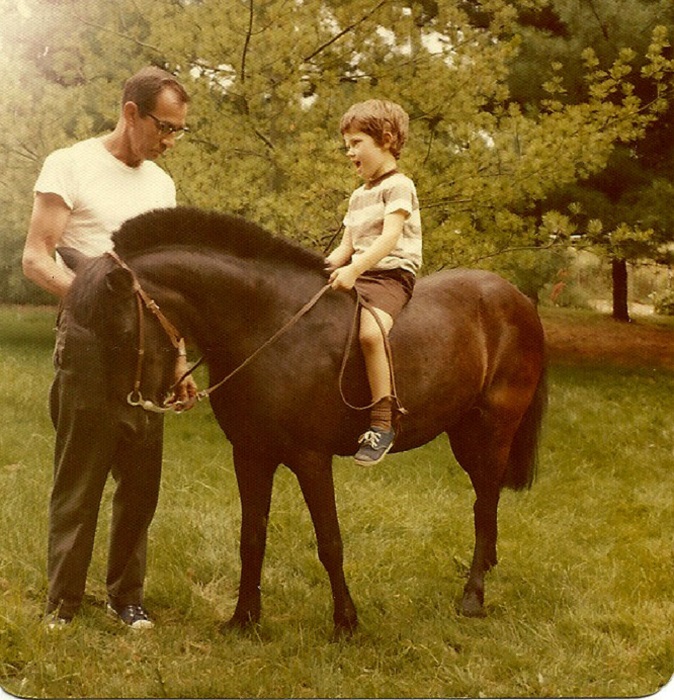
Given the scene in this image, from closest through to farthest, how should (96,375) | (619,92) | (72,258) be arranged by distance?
(72,258) < (96,375) < (619,92)

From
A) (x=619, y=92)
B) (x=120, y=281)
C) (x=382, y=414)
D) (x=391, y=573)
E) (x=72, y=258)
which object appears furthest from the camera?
(x=619, y=92)

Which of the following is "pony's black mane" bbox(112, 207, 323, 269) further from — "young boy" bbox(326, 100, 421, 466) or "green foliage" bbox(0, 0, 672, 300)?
"green foliage" bbox(0, 0, 672, 300)

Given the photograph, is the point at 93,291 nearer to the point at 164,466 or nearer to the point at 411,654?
the point at 164,466

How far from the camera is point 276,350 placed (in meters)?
2.53

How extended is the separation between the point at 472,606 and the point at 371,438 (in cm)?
89

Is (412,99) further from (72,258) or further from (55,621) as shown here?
(55,621)

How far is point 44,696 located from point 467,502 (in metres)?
1.87

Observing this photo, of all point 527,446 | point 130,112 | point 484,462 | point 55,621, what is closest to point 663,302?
point 527,446

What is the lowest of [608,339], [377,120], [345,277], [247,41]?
[608,339]

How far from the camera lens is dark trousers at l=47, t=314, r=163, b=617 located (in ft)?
8.22

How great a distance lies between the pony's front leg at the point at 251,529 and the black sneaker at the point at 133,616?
1.01 feet

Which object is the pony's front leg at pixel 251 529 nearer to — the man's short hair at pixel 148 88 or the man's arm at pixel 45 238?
the man's arm at pixel 45 238

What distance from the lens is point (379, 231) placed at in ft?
8.97

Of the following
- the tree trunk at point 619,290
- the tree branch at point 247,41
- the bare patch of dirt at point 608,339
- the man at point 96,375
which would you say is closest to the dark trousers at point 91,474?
the man at point 96,375
